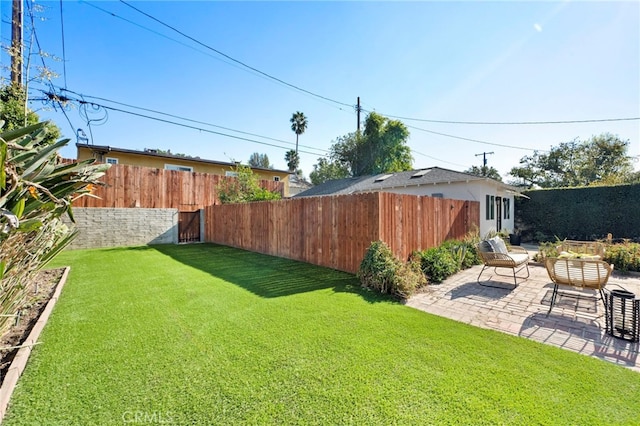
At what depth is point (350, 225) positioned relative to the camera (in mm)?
6328

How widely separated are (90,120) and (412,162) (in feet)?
77.8

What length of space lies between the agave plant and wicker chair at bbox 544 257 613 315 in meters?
6.08

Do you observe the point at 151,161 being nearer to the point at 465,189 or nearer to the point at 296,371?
the point at 465,189

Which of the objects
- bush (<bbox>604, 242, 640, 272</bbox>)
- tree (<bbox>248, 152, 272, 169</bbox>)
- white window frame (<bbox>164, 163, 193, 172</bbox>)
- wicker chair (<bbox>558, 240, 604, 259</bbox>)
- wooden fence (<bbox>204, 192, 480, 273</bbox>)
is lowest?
bush (<bbox>604, 242, 640, 272</bbox>)

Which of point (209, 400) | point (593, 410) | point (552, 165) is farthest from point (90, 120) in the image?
point (552, 165)

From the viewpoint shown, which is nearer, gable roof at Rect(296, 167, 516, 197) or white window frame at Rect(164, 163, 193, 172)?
gable roof at Rect(296, 167, 516, 197)

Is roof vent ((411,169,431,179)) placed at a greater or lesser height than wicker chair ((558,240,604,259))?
greater

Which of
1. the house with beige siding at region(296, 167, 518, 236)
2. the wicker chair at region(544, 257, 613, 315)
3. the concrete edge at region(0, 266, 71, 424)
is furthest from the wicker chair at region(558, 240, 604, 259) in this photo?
the concrete edge at region(0, 266, 71, 424)

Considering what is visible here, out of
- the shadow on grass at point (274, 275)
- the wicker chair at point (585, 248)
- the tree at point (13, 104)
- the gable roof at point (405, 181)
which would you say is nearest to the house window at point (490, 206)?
the gable roof at point (405, 181)

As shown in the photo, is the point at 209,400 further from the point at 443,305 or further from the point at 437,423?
the point at 443,305

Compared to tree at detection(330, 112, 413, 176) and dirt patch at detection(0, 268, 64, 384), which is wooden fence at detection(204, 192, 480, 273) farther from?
tree at detection(330, 112, 413, 176)

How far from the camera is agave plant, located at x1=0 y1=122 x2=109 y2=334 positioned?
1598 mm

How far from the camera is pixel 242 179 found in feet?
43.8

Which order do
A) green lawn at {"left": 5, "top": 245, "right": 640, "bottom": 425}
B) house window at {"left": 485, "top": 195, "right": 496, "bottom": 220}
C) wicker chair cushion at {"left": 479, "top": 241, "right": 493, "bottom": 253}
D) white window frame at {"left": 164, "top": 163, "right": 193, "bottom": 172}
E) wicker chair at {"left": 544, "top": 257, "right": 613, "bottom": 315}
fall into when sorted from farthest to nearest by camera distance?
white window frame at {"left": 164, "top": 163, "right": 193, "bottom": 172} → house window at {"left": 485, "top": 195, "right": 496, "bottom": 220} → wicker chair cushion at {"left": 479, "top": 241, "right": 493, "bottom": 253} → wicker chair at {"left": 544, "top": 257, "right": 613, "bottom": 315} → green lawn at {"left": 5, "top": 245, "right": 640, "bottom": 425}
